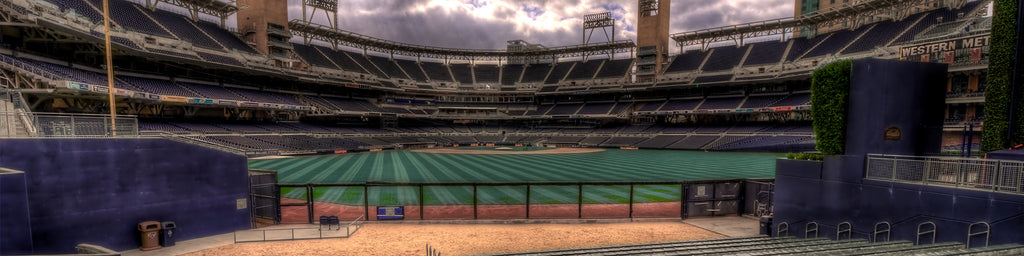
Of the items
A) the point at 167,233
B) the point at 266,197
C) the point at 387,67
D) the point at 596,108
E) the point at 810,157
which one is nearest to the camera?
the point at 810,157

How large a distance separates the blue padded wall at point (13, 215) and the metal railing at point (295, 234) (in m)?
4.70

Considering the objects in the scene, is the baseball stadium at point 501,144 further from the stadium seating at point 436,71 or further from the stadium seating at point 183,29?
the stadium seating at point 436,71

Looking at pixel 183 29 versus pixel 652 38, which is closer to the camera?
pixel 183 29

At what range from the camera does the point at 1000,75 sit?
12203 millimetres

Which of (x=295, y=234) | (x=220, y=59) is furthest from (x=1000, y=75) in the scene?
(x=220, y=59)

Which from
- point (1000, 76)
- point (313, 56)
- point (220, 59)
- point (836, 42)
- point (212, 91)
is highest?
point (836, 42)

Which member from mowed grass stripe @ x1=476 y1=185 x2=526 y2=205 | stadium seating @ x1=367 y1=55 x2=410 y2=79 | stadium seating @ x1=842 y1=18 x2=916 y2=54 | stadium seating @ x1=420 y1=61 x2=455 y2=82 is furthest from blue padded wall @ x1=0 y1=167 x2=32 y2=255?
stadium seating @ x1=842 y1=18 x2=916 y2=54

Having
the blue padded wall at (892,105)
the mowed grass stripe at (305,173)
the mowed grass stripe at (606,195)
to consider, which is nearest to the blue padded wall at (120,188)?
the mowed grass stripe at (305,173)

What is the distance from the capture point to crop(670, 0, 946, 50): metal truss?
163 feet

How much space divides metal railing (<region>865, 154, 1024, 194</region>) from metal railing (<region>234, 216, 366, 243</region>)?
17.0 m

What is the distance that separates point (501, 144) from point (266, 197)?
5097 cm

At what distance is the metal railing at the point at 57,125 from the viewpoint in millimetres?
10017

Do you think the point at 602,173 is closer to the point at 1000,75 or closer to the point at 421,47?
the point at 1000,75

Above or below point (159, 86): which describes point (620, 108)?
below
